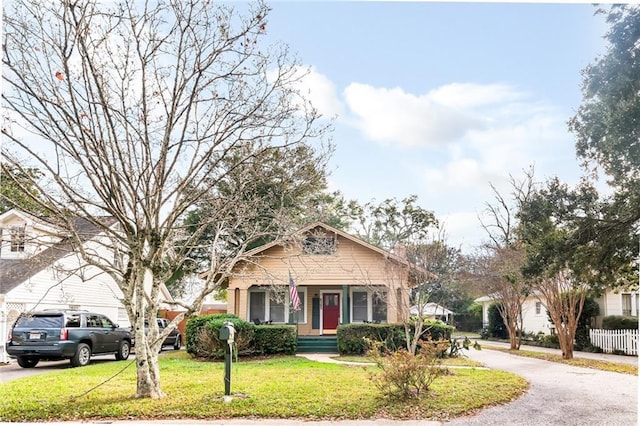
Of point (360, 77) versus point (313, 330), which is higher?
point (360, 77)

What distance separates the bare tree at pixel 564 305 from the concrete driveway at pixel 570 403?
3430 mm

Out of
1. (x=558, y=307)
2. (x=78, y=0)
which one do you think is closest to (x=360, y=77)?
(x=78, y=0)

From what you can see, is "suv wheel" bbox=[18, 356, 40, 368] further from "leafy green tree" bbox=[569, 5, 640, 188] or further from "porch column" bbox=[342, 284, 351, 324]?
"leafy green tree" bbox=[569, 5, 640, 188]

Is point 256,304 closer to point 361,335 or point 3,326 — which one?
point 361,335

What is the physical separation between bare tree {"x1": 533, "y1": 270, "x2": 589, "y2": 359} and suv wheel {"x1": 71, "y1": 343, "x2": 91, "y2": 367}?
10.3m

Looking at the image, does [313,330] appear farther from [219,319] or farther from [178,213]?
[178,213]

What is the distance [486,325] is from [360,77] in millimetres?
22710

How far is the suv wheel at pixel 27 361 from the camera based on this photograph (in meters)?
10.9

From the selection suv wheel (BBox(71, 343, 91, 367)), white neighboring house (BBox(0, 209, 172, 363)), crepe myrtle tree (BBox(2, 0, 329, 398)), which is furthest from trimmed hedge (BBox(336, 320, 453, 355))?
crepe myrtle tree (BBox(2, 0, 329, 398))

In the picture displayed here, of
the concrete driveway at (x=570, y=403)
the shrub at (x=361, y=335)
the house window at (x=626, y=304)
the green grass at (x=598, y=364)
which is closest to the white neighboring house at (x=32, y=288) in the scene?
the shrub at (x=361, y=335)

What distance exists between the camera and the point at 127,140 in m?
7.24

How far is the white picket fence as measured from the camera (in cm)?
1584

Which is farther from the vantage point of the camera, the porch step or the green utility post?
the porch step

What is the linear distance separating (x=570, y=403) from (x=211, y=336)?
8.10 m
